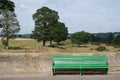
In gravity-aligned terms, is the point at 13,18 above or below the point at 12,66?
above

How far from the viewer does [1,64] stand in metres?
13.1

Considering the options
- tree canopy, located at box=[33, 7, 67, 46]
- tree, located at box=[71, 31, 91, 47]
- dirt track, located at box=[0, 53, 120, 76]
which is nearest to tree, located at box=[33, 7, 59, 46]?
tree canopy, located at box=[33, 7, 67, 46]

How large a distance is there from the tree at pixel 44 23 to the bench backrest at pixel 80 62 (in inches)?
2518

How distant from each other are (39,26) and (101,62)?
65.3 m

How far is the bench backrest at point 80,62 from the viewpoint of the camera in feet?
41.4

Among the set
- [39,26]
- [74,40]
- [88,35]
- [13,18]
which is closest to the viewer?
[13,18]

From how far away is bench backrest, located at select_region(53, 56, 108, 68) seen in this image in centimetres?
1262

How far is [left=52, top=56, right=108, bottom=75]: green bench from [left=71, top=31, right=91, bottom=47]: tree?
91.8 meters

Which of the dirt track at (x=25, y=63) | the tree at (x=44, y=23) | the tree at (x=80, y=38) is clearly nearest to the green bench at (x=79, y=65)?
the dirt track at (x=25, y=63)

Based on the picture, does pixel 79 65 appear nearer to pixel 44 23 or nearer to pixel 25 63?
pixel 25 63

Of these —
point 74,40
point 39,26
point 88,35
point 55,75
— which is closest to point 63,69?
point 55,75

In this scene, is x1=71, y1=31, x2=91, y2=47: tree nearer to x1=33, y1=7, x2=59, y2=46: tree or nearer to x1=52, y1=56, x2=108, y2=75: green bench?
x1=33, y1=7, x2=59, y2=46: tree

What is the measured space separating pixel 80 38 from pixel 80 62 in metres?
95.2

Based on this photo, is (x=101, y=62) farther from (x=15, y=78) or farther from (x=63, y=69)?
(x=15, y=78)
